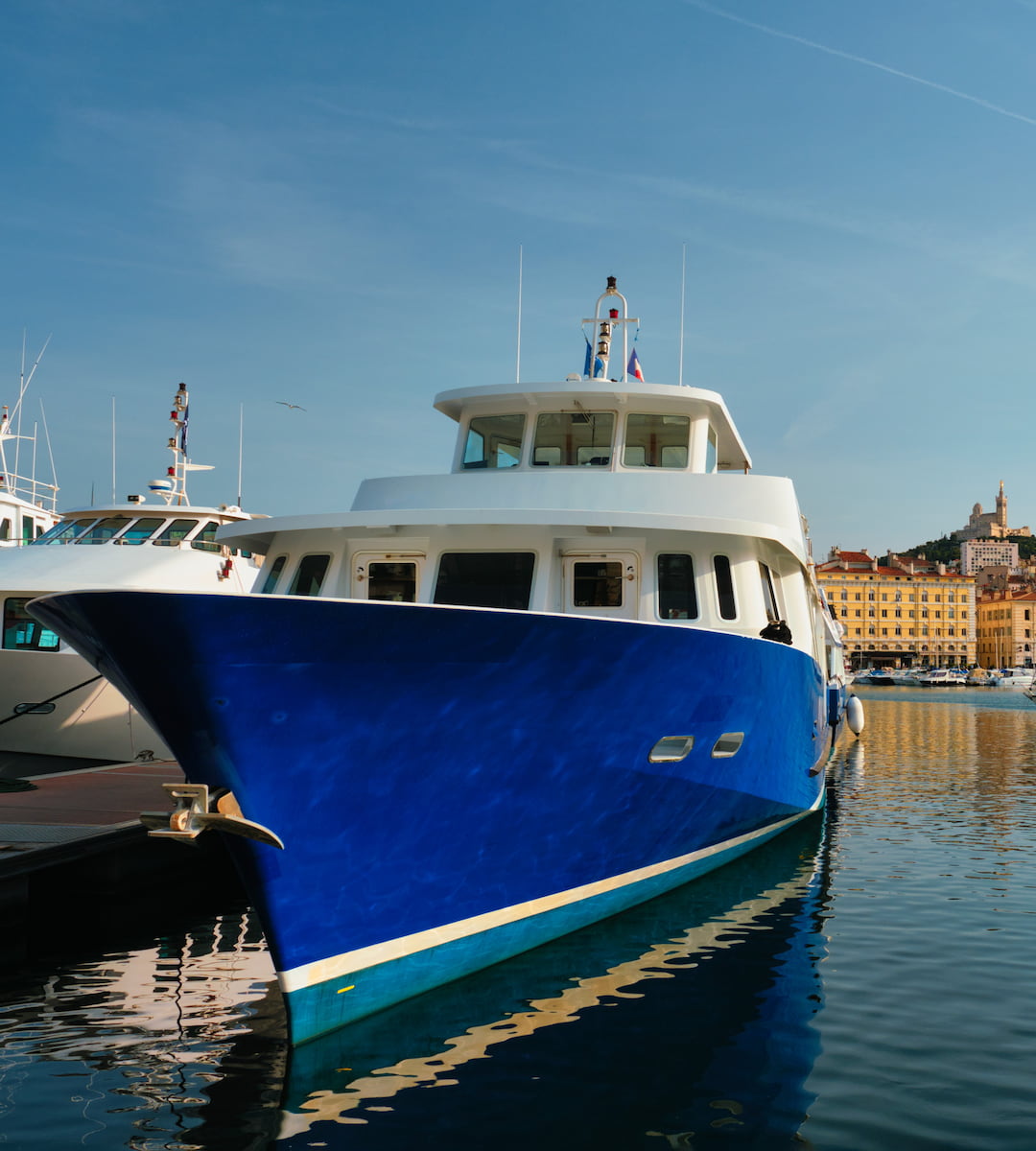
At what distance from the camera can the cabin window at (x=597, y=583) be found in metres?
9.55

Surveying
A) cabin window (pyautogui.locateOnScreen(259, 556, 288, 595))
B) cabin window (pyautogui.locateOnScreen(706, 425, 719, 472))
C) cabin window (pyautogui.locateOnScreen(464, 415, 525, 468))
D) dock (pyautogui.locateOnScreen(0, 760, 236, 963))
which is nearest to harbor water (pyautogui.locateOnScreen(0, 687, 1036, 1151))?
dock (pyautogui.locateOnScreen(0, 760, 236, 963))

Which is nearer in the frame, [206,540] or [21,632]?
[21,632]

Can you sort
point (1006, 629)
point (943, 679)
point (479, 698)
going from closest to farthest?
point (479, 698) → point (943, 679) → point (1006, 629)

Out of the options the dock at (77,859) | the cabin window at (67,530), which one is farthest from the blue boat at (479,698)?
the cabin window at (67,530)

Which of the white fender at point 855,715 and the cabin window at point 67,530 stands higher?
the cabin window at point 67,530

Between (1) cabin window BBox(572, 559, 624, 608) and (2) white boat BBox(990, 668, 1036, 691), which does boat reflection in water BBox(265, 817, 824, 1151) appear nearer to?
(1) cabin window BBox(572, 559, 624, 608)

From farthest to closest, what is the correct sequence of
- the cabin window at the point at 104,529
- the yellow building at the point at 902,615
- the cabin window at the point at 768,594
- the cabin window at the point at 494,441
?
1. the yellow building at the point at 902,615
2. the cabin window at the point at 104,529
3. the cabin window at the point at 494,441
4. the cabin window at the point at 768,594

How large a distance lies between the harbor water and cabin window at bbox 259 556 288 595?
310 centimetres

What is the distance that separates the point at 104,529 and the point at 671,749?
14560 mm

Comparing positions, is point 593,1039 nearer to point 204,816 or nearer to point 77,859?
point 204,816

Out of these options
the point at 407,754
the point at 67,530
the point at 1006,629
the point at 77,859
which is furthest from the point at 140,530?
the point at 1006,629

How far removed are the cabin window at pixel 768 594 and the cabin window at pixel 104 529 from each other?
13087 millimetres

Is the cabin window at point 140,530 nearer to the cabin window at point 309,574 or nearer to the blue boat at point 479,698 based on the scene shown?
the blue boat at point 479,698

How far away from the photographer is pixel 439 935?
676cm
